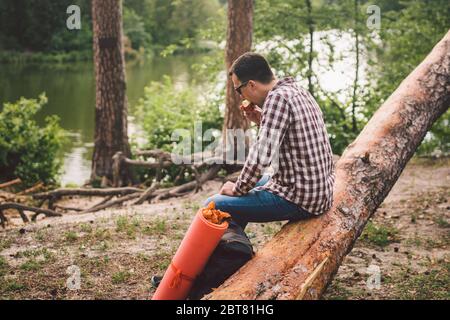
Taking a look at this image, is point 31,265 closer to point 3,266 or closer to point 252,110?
point 3,266

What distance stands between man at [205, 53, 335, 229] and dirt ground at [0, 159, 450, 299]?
105cm

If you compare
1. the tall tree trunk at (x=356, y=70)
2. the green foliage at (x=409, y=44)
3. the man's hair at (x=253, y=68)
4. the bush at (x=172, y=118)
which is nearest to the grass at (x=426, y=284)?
the man's hair at (x=253, y=68)

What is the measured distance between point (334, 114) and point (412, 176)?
9.40 ft

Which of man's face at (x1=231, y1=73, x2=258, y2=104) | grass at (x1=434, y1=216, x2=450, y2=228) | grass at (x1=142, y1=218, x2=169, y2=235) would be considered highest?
man's face at (x1=231, y1=73, x2=258, y2=104)

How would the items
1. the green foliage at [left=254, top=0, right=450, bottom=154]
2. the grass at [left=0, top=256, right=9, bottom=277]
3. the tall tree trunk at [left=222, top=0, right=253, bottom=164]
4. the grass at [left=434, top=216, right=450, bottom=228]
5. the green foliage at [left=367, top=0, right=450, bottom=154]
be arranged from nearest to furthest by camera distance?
1. the grass at [left=0, top=256, right=9, bottom=277]
2. the grass at [left=434, top=216, right=450, bottom=228]
3. the tall tree trunk at [left=222, top=0, right=253, bottom=164]
4. the green foliage at [left=254, top=0, right=450, bottom=154]
5. the green foliage at [left=367, top=0, right=450, bottom=154]

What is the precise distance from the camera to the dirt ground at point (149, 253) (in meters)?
4.70

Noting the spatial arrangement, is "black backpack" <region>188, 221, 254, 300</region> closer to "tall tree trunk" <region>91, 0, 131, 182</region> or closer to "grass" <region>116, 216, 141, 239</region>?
"grass" <region>116, 216, 141, 239</region>

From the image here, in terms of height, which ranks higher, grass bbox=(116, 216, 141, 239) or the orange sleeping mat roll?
the orange sleeping mat roll

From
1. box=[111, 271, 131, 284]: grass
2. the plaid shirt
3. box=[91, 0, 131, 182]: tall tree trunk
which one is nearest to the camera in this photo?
the plaid shirt

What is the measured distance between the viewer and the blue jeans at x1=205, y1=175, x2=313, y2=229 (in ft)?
13.3

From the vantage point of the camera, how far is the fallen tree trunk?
145 inches

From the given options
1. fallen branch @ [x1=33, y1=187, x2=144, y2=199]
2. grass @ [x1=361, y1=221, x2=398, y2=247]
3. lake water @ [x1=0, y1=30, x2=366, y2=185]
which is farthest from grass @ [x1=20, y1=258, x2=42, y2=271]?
lake water @ [x1=0, y1=30, x2=366, y2=185]

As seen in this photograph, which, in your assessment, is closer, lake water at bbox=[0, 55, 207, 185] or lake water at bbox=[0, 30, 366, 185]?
lake water at bbox=[0, 30, 366, 185]
